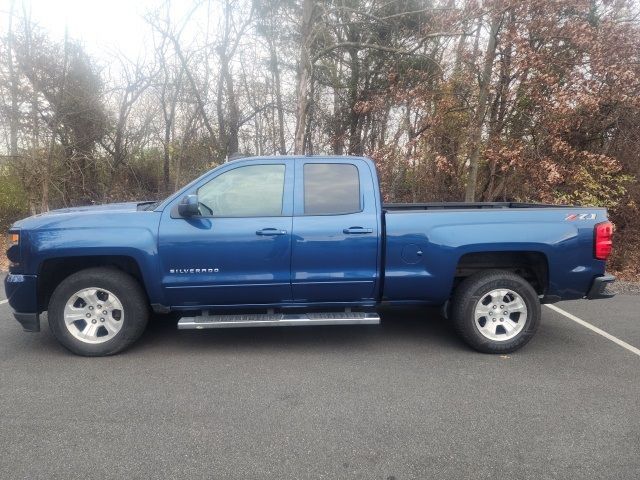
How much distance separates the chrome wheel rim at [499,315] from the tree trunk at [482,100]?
19.7ft

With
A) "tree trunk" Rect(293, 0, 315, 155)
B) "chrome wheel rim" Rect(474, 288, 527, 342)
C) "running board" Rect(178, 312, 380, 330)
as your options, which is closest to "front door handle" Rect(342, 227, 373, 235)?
"running board" Rect(178, 312, 380, 330)

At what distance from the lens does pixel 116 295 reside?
12.7 ft

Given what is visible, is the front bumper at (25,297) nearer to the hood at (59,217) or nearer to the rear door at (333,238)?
the hood at (59,217)

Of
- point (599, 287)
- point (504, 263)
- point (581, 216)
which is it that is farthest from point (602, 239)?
point (504, 263)

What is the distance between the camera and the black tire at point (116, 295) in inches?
151

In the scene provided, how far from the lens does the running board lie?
3816mm

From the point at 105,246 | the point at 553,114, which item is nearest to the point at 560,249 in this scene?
the point at 105,246

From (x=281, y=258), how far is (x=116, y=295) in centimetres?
153

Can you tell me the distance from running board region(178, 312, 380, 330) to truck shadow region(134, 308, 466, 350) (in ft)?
1.21

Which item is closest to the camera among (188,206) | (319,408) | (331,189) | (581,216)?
(319,408)

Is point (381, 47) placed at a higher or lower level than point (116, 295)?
higher

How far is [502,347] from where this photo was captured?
13.2 ft

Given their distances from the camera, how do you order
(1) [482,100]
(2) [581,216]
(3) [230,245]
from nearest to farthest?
(3) [230,245] → (2) [581,216] → (1) [482,100]

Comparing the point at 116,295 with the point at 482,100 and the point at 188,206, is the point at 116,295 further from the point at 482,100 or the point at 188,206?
the point at 482,100
